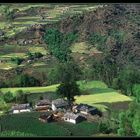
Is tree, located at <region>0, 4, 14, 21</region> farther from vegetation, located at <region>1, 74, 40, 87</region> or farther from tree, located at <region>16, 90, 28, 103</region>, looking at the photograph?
tree, located at <region>16, 90, 28, 103</region>

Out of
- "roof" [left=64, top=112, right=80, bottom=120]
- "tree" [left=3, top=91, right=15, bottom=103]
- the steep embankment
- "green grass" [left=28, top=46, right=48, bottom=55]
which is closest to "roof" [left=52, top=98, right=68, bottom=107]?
"roof" [left=64, top=112, right=80, bottom=120]

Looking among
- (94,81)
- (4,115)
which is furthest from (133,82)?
(4,115)

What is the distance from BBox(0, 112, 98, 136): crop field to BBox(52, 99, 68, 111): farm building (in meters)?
0.19

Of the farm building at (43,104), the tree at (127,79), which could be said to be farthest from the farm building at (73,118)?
the tree at (127,79)

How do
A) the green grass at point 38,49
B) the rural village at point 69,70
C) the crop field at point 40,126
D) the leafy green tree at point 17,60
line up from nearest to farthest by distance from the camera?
1. the crop field at point 40,126
2. the rural village at point 69,70
3. the leafy green tree at point 17,60
4. the green grass at point 38,49

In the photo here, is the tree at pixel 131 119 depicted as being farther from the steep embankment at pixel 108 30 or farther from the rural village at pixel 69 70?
the steep embankment at pixel 108 30

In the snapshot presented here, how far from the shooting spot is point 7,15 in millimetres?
4438

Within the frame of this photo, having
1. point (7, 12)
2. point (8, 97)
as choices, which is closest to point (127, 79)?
point (8, 97)

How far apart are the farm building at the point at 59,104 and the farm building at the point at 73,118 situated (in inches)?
4.1

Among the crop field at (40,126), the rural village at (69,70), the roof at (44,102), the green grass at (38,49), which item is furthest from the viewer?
the green grass at (38,49)

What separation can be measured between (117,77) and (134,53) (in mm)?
409

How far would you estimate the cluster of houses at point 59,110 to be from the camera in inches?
161

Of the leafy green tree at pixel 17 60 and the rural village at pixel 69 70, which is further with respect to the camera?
the leafy green tree at pixel 17 60

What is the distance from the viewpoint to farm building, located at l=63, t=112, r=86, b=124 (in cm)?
408
